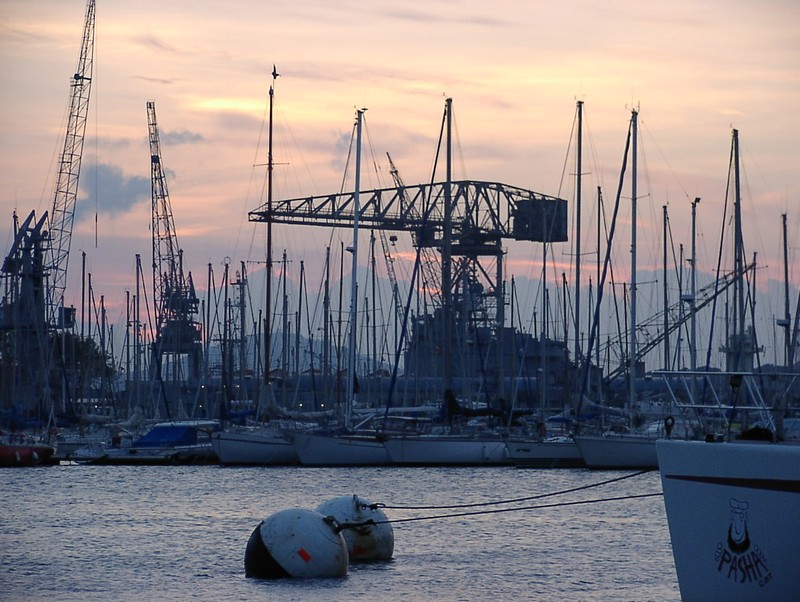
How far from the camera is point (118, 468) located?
67.6 meters

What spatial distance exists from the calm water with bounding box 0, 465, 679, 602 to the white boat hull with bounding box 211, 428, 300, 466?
14.3ft

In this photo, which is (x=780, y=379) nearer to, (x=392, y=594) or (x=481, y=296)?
(x=392, y=594)

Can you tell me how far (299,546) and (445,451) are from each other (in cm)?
3649

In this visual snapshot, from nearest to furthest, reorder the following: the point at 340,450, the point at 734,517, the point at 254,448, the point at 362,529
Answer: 1. the point at 734,517
2. the point at 362,529
3. the point at 340,450
4. the point at 254,448

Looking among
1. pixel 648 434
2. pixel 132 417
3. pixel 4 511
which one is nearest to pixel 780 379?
pixel 4 511

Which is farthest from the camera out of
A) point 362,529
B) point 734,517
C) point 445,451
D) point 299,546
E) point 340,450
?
point 445,451

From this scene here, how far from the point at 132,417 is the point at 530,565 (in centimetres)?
5245

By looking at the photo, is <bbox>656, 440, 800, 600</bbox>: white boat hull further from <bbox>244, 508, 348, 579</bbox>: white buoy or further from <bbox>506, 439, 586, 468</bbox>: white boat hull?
<bbox>506, 439, 586, 468</bbox>: white boat hull

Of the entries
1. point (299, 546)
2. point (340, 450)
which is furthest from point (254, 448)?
point (299, 546)

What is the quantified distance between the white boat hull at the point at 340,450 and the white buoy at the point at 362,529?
105 feet

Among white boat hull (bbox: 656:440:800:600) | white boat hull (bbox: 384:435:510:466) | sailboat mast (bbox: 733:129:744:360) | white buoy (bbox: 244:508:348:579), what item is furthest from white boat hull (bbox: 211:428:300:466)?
white boat hull (bbox: 656:440:800:600)

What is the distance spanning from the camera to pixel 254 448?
63438 mm

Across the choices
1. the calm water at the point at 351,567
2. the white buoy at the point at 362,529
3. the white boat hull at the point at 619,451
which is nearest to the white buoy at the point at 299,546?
the calm water at the point at 351,567

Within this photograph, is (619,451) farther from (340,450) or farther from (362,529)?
(362,529)
